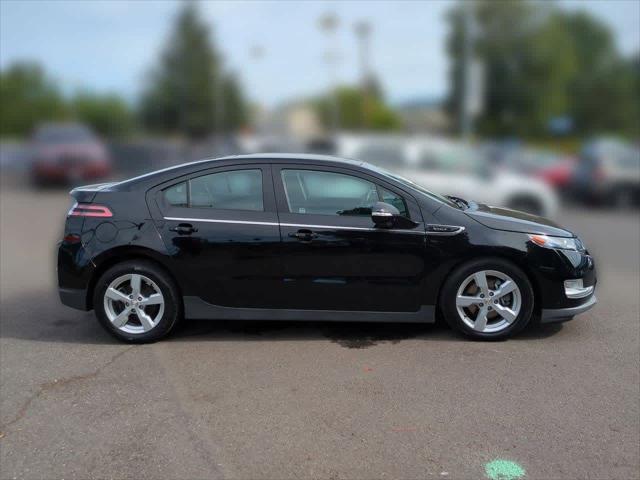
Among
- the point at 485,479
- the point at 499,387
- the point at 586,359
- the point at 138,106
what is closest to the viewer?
the point at 485,479

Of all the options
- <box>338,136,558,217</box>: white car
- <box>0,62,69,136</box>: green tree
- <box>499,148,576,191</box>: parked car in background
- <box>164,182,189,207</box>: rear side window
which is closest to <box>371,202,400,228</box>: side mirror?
<box>164,182,189,207</box>: rear side window

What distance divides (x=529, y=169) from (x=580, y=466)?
17900 millimetres

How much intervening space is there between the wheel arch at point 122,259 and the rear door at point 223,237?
102 millimetres

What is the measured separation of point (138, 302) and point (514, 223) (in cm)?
305

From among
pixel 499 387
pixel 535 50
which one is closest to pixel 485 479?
pixel 499 387

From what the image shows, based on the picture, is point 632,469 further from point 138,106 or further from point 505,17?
point 138,106

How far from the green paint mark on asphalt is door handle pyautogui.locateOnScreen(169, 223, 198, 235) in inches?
112

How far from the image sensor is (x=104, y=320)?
522 cm

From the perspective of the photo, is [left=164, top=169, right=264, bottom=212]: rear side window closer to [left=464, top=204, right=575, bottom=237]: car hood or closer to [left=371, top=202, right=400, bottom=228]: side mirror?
[left=371, top=202, right=400, bottom=228]: side mirror

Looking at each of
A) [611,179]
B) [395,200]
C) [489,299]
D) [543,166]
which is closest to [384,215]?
[395,200]

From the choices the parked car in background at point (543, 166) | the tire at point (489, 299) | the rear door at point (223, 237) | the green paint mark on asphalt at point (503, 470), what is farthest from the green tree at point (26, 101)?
the green paint mark on asphalt at point (503, 470)

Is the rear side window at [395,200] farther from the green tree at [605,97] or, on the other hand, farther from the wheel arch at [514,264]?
the green tree at [605,97]

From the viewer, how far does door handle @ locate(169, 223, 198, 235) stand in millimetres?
5156

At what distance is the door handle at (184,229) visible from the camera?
516 cm
